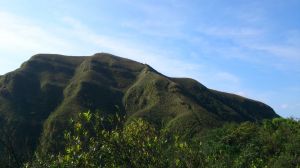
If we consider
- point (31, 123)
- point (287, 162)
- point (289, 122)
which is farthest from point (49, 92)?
point (287, 162)

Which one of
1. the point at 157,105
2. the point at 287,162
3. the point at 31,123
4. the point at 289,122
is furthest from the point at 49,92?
the point at 287,162

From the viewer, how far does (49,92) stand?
198875 mm

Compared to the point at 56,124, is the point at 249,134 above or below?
above

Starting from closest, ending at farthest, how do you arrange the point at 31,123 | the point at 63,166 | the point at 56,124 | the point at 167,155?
1. the point at 63,166
2. the point at 167,155
3. the point at 56,124
4. the point at 31,123

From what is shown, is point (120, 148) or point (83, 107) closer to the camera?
point (120, 148)

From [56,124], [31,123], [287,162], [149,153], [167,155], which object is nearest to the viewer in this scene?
[149,153]

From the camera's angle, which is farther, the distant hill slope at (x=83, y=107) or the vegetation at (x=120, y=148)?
the distant hill slope at (x=83, y=107)

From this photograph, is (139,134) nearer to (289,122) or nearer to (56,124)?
(289,122)

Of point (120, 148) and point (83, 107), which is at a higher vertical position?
point (120, 148)

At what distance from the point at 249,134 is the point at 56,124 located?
71.3 m

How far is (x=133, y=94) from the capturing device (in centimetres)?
19862

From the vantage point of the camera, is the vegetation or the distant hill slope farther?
the distant hill slope

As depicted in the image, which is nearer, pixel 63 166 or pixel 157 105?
pixel 63 166

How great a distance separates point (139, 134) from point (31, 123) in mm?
156633
